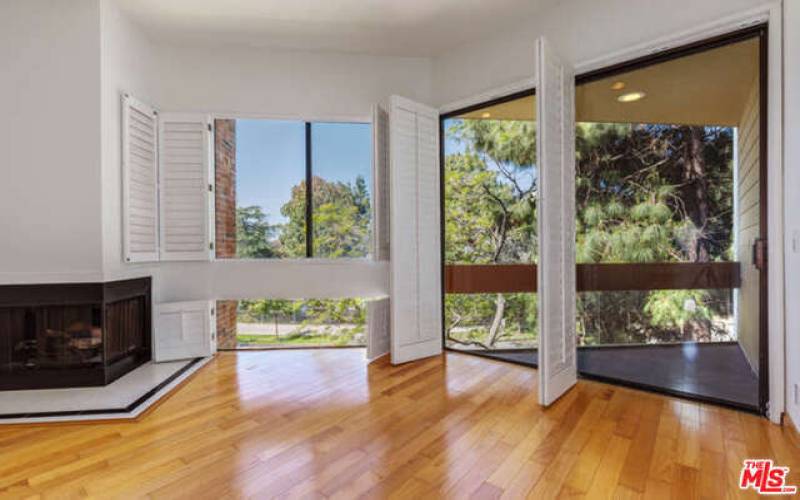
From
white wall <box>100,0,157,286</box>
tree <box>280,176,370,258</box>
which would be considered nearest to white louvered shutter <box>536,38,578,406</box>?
tree <box>280,176,370,258</box>

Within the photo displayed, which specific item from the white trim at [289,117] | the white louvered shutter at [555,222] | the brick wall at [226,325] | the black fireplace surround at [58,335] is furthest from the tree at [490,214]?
the black fireplace surround at [58,335]

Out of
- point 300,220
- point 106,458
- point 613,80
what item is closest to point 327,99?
point 300,220

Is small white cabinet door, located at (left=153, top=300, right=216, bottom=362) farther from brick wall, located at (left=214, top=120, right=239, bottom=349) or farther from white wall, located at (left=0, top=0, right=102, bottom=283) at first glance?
white wall, located at (left=0, top=0, right=102, bottom=283)

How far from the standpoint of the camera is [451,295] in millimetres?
3791

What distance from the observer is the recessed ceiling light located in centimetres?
270

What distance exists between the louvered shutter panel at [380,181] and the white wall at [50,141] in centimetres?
204

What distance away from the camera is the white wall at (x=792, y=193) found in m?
2.00

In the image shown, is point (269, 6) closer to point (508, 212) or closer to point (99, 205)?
point (99, 205)

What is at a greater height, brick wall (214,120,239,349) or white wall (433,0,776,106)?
white wall (433,0,776,106)

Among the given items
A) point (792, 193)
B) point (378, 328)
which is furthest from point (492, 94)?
point (378, 328)

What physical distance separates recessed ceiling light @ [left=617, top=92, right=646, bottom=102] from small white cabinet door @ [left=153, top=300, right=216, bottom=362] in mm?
3718

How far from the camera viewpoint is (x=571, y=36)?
9.48 feet

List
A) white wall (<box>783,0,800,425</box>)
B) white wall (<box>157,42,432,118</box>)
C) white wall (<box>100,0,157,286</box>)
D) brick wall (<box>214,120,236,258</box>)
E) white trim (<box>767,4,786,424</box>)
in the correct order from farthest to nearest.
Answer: brick wall (<box>214,120,236,258</box>)
white wall (<box>157,42,432,118</box>)
white wall (<box>100,0,157,286</box>)
white trim (<box>767,4,786,424</box>)
white wall (<box>783,0,800,425</box>)

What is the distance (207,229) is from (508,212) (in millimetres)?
2675
